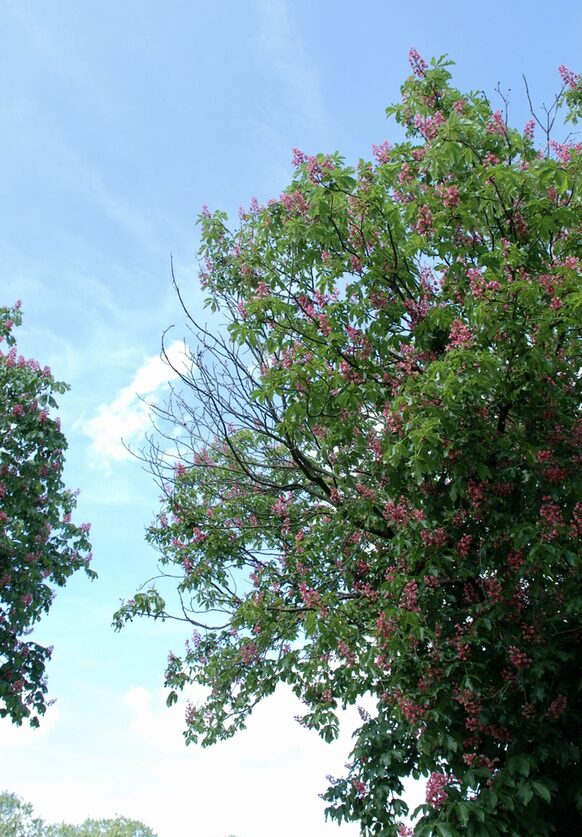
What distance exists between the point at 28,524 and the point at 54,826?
38.5 meters

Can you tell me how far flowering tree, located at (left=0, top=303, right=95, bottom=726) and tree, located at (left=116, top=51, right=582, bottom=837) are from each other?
20.5 ft

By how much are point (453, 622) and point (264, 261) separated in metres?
4.67

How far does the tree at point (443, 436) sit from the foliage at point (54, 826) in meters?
A: 39.6

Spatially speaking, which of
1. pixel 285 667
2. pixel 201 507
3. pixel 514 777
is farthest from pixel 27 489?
pixel 514 777

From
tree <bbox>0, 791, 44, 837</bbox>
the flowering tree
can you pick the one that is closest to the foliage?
tree <bbox>0, 791, 44, 837</bbox>

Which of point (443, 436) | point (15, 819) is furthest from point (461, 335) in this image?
point (15, 819)

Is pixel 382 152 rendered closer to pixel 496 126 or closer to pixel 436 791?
pixel 496 126

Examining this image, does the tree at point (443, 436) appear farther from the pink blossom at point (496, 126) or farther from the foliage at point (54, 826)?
the foliage at point (54, 826)

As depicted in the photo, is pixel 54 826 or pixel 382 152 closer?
pixel 382 152

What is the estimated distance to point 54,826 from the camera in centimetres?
4203

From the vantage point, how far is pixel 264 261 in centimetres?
823

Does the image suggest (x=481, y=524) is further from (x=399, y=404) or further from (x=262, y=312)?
(x=262, y=312)

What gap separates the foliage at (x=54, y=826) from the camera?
127 ft

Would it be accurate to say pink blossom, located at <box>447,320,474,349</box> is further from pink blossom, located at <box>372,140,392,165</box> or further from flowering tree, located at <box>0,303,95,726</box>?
flowering tree, located at <box>0,303,95,726</box>
